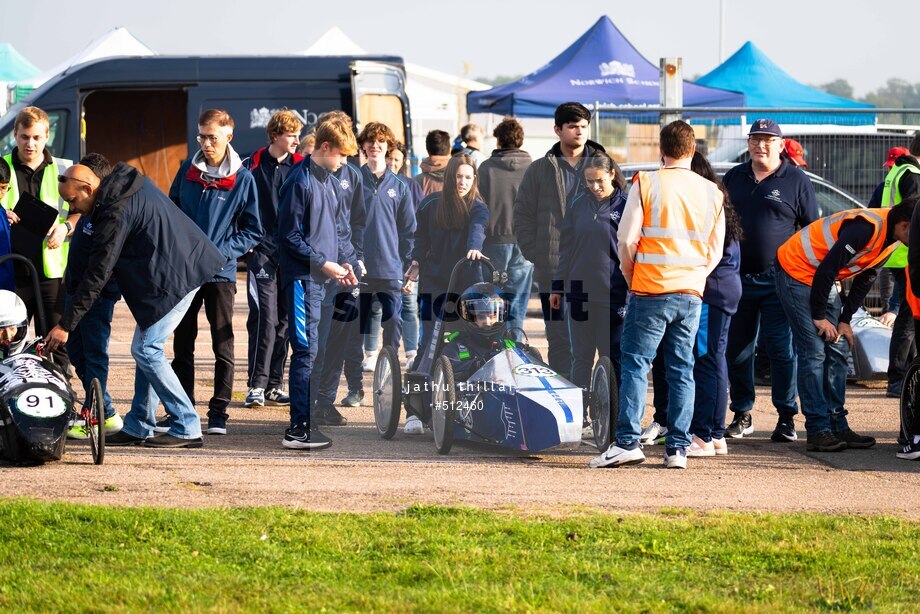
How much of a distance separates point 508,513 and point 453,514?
28 cm

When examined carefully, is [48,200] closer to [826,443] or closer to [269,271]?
[269,271]

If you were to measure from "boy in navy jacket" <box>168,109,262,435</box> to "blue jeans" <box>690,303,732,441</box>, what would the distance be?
2.95 m

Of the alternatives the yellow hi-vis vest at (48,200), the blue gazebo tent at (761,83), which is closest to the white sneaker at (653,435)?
the yellow hi-vis vest at (48,200)

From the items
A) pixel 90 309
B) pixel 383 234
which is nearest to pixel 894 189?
pixel 383 234

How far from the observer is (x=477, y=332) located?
315 inches

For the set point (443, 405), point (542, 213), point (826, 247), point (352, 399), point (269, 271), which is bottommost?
point (352, 399)

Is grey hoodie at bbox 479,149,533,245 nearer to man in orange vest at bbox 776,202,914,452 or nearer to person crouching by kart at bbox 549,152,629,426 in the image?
person crouching by kart at bbox 549,152,629,426

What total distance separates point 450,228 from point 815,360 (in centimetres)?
265

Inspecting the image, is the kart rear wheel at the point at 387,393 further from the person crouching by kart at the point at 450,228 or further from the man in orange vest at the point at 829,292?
the man in orange vest at the point at 829,292

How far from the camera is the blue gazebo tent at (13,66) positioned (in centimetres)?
3127

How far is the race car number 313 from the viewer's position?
7.04 metres

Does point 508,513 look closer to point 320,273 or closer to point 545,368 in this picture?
point 545,368

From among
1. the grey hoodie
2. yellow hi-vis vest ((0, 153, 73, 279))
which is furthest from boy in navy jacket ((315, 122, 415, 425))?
yellow hi-vis vest ((0, 153, 73, 279))

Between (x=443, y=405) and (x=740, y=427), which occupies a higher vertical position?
(x=443, y=405)
